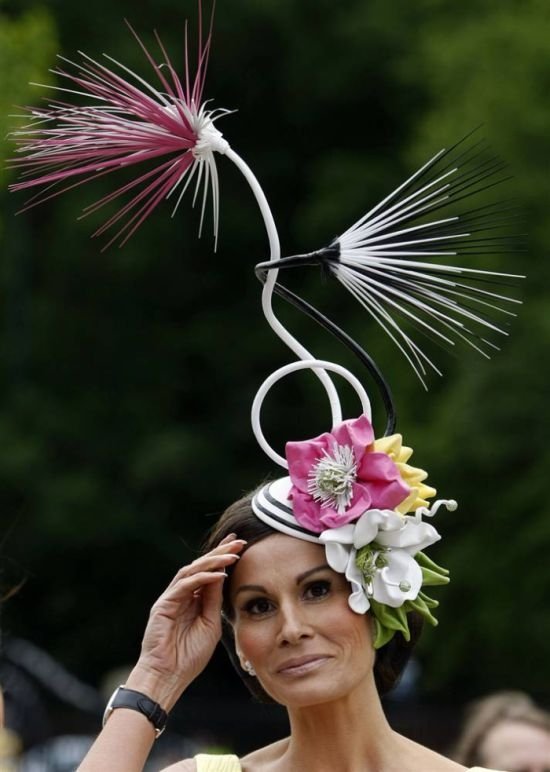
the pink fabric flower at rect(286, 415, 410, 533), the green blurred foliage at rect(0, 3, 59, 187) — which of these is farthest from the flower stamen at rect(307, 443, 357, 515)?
the green blurred foliage at rect(0, 3, 59, 187)

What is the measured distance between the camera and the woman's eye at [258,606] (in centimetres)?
354

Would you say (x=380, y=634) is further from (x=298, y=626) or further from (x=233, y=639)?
(x=233, y=639)

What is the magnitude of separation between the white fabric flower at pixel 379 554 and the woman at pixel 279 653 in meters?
0.03

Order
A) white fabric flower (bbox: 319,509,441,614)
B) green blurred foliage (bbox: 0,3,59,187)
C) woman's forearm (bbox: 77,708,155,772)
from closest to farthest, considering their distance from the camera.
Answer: woman's forearm (bbox: 77,708,155,772) → white fabric flower (bbox: 319,509,441,614) → green blurred foliage (bbox: 0,3,59,187)

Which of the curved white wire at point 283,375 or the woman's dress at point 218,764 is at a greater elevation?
the curved white wire at point 283,375

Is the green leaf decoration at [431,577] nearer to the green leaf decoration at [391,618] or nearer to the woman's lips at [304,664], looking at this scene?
the green leaf decoration at [391,618]

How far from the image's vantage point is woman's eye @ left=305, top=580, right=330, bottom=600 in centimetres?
353

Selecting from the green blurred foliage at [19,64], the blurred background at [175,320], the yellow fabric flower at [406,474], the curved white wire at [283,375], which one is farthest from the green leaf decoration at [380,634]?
the blurred background at [175,320]

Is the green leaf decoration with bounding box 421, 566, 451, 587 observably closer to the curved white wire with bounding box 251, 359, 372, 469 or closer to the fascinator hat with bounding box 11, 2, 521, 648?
the fascinator hat with bounding box 11, 2, 521, 648

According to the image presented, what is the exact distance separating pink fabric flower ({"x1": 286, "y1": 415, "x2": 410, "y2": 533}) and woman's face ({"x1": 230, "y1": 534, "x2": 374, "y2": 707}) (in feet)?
0.23

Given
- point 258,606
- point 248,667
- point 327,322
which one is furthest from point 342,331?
point 248,667

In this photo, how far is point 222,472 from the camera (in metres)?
16.0

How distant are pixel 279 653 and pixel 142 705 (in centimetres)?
29

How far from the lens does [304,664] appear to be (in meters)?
3.47
